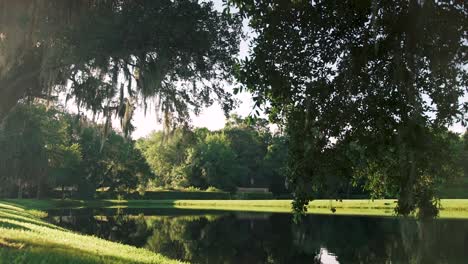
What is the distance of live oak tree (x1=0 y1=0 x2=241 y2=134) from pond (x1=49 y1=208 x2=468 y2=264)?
7308 millimetres

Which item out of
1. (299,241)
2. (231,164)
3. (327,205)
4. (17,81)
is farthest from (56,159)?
(17,81)

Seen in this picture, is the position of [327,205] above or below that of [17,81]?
below

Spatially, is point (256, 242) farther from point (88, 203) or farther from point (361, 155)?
point (88, 203)

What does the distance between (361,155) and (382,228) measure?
2554cm

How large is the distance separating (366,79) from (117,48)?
8.24m

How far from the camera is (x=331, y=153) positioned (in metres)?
7.94

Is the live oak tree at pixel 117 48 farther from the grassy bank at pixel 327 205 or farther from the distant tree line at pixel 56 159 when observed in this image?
the distant tree line at pixel 56 159

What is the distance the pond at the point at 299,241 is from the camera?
19.5m

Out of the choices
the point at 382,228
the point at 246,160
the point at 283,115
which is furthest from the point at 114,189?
the point at 283,115

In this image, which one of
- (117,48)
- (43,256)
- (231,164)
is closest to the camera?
(43,256)

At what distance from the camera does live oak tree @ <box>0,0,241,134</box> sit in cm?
1336

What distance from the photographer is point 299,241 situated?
25.6 m

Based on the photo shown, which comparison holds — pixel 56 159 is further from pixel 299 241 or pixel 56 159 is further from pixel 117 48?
pixel 117 48

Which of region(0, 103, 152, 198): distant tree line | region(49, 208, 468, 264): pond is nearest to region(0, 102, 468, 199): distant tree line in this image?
region(0, 103, 152, 198): distant tree line
